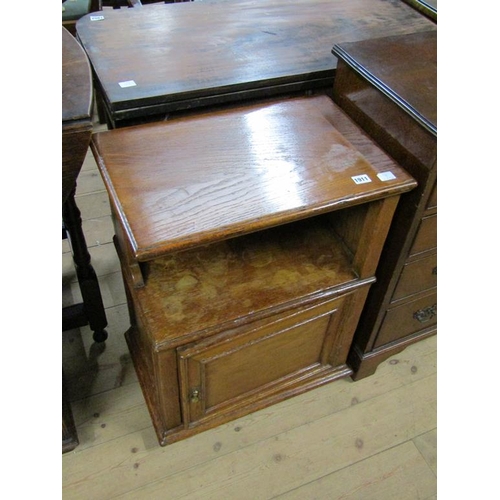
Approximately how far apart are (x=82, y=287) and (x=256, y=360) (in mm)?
536

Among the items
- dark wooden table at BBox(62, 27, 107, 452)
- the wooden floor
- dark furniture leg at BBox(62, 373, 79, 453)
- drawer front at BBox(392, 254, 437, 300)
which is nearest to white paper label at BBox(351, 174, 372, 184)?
drawer front at BBox(392, 254, 437, 300)

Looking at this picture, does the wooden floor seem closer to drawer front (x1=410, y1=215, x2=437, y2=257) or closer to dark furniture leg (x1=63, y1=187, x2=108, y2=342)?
dark furniture leg (x1=63, y1=187, x2=108, y2=342)

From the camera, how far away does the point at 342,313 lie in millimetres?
1274

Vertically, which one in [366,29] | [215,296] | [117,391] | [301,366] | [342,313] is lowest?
[117,391]

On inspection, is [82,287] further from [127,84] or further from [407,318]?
[407,318]

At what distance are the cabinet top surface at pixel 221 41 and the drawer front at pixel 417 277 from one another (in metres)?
0.52

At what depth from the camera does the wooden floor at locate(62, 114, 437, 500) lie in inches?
Result: 50.7

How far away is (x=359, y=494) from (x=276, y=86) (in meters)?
1.06

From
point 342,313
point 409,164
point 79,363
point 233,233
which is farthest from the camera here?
point 79,363

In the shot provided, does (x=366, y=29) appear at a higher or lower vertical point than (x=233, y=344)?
higher

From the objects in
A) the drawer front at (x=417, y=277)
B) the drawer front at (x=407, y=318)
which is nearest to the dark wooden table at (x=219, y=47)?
the drawer front at (x=417, y=277)

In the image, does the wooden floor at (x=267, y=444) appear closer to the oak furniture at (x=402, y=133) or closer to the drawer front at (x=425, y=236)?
the oak furniture at (x=402, y=133)

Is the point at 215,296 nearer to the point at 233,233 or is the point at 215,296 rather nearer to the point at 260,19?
the point at 233,233

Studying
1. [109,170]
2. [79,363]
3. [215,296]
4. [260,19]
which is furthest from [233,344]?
[260,19]
